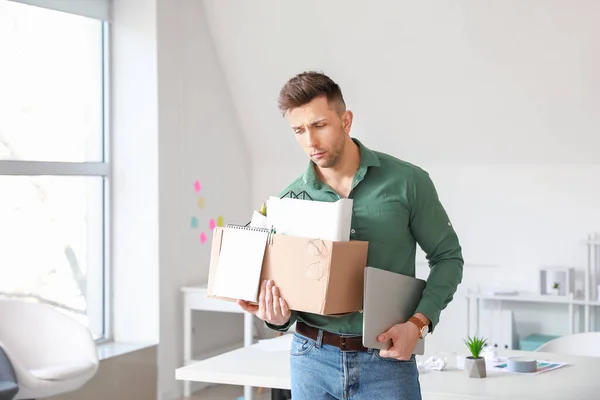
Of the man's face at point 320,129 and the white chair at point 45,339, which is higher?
the man's face at point 320,129

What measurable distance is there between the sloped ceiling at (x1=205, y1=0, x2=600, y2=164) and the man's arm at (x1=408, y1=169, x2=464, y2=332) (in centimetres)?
261

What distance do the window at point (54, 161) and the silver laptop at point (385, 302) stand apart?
278 cm

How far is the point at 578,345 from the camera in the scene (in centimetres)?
342

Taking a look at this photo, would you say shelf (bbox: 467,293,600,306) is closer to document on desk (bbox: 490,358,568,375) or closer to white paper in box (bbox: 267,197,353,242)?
document on desk (bbox: 490,358,568,375)

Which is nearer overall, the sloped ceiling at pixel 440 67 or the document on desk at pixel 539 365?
the document on desk at pixel 539 365

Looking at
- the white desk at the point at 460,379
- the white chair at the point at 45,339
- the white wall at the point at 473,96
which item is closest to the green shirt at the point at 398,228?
the white desk at the point at 460,379

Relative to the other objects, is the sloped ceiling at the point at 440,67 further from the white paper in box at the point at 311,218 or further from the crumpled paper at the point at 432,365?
the white paper in box at the point at 311,218

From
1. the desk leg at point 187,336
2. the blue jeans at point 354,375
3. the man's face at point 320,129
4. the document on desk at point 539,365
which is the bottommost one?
the desk leg at point 187,336

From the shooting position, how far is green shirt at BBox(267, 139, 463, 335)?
192 cm

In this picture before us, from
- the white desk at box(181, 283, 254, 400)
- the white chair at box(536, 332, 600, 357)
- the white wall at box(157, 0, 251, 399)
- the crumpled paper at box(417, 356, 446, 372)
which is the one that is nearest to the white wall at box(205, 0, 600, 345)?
the white wall at box(157, 0, 251, 399)

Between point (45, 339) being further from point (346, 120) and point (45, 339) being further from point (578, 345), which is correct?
point (346, 120)

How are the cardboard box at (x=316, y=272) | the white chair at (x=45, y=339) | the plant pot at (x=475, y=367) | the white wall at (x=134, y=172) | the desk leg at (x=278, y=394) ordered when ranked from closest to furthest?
the cardboard box at (x=316, y=272), the plant pot at (x=475, y=367), the desk leg at (x=278, y=394), the white chair at (x=45, y=339), the white wall at (x=134, y=172)

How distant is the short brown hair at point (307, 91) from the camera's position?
6.16 feet

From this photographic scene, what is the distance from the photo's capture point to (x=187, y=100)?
16.5 feet
